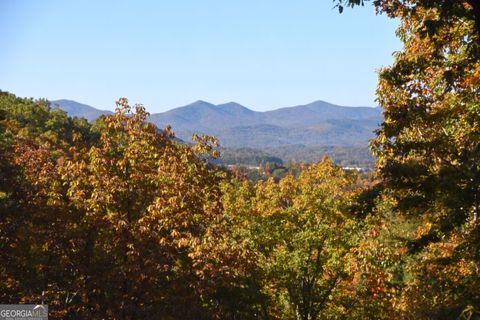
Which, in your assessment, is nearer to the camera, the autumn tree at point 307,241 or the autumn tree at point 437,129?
the autumn tree at point 437,129

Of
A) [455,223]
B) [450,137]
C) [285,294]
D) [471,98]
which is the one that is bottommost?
[285,294]

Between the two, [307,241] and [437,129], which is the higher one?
[437,129]

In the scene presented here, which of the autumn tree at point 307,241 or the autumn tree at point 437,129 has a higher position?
the autumn tree at point 437,129

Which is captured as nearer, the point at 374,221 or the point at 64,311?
the point at 64,311

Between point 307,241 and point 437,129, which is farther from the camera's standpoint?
point 307,241

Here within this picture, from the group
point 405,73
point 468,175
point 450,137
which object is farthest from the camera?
point 405,73

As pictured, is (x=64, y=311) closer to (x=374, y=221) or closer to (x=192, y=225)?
(x=192, y=225)

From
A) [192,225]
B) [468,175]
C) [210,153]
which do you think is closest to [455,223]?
[468,175]

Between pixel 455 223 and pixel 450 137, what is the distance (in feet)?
6.73

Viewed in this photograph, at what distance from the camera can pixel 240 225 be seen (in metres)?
19.7

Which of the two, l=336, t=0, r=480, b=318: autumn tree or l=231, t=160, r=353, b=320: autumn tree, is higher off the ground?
l=336, t=0, r=480, b=318: autumn tree

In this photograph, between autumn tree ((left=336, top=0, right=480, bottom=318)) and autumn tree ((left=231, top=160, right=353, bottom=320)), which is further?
autumn tree ((left=231, top=160, right=353, bottom=320))

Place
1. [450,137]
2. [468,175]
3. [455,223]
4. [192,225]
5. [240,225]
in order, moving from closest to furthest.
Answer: [468,175] → [455,223] → [450,137] → [192,225] → [240,225]

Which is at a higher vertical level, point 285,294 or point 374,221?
point 374,221
